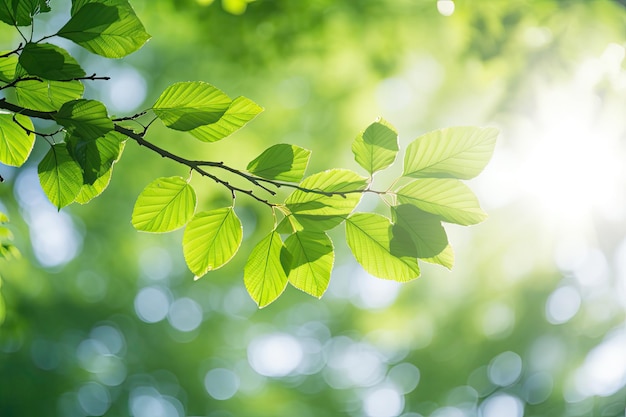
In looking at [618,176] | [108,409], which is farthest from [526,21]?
[108,409]

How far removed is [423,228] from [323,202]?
12 centimetres

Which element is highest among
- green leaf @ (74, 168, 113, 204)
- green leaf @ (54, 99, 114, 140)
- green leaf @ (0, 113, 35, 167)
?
green leaf @ (0, 113, 35, 167)

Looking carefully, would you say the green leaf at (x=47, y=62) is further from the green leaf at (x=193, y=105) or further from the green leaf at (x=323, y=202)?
the green leaf at (x=323, y=202)

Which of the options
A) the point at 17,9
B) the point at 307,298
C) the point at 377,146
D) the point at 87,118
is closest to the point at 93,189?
the point at 87,118

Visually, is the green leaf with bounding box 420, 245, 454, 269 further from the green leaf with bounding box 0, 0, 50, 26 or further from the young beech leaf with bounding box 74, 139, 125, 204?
the green leaf with bounding box 0, 0, 50, 26

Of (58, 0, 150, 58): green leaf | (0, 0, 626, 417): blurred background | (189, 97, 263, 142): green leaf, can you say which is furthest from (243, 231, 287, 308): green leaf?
(0, 0, 626, 417): blurred background

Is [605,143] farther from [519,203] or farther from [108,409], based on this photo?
[108,409]

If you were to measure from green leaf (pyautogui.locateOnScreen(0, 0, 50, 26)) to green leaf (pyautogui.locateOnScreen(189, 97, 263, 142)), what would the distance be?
0.22 metres

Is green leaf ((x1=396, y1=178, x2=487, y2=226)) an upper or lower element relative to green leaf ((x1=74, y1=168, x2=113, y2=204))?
lower

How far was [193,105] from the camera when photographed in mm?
641

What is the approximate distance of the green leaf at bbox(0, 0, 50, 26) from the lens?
592 millimetres

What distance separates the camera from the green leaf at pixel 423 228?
0.61 meters

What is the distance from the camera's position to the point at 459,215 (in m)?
0.61

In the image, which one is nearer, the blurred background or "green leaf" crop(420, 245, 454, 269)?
"green leaf" crop(420, 245, 454, 269)
